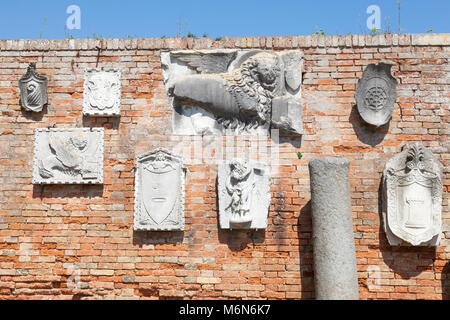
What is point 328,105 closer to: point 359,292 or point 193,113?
point 193,113

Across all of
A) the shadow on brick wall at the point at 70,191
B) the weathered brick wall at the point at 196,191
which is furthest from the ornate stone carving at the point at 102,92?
the shadow on brick wall at the point at 70,191

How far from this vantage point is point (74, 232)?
19.7ft

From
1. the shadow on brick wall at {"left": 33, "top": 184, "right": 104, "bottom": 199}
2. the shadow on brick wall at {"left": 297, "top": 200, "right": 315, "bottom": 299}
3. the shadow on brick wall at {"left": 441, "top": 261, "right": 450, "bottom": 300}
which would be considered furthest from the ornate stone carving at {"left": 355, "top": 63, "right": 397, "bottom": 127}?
the shadow on brick wall at {"left": 33, "top": 184, "right": 104, "bottom": 199}

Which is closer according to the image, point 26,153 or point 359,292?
point 359,292

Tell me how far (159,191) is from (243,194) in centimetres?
102

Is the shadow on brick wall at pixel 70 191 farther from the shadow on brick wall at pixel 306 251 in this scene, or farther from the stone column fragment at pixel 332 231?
the stone column fragment at pixel 332 231

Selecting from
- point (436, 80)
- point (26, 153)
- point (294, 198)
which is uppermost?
point (436, 80)

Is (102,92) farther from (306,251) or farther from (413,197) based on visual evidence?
(413,197)

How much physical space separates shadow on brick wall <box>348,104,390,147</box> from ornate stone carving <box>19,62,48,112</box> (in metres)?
3.88

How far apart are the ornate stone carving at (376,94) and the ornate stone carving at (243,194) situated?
1.41m

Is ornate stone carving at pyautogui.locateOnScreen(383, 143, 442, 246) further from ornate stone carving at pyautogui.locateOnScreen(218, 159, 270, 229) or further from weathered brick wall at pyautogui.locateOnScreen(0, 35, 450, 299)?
ornate stone carving at pyautogui.locateOnScreen(218, 159, 270, 229)

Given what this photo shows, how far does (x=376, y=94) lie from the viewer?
6070mm

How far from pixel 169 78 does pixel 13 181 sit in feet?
7.59

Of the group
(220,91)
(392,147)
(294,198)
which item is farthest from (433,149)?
(220,91)
